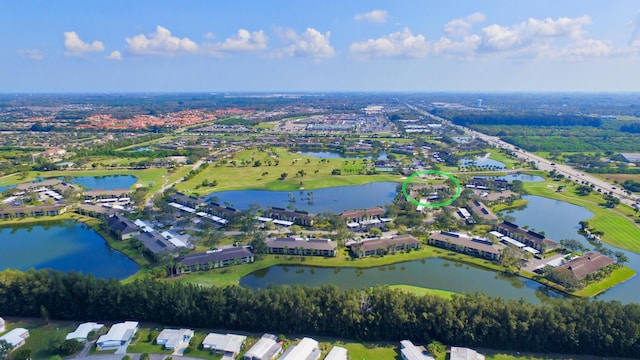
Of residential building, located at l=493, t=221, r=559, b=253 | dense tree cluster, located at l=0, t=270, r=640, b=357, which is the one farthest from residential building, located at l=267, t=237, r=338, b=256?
residential building, located at l=493, t=221, r=559, b=253

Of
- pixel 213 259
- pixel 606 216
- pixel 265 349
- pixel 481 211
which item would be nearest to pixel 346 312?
pixel 265 349

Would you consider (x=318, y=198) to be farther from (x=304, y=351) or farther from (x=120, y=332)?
(x=120, y=332)

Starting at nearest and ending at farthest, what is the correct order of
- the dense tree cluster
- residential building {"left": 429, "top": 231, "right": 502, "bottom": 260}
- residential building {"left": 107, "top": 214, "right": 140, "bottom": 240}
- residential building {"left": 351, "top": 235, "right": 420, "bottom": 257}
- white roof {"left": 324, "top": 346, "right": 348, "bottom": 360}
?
white roof {"left": 324, "top": 346, "right": 348, "bottom": 360}
the dense tree cluster
residential building {"left": 429, "top": 231, "right": 502, "bottom": 260}
residential building {"left": 351, "top": 235, "right": 420, "bottom": 257}
residential building {"left": 107, "top": 214, "right": 140, "bottom": 240}

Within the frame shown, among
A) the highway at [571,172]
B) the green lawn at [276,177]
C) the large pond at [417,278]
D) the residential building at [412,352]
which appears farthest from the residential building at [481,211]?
the residential building at [412,352]

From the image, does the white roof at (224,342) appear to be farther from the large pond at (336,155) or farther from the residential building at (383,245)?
the large pond at (336,155)

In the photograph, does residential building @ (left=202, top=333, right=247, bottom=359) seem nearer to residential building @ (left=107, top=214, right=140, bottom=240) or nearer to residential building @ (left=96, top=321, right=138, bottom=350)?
residential building @ (left=96, top=321, right=138, bottom=350)

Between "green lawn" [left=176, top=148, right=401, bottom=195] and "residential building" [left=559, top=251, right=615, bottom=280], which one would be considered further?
"green lawn" [left=176, top=148, right=401, bottom=195]

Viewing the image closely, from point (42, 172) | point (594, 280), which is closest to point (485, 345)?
point (594, 280)
